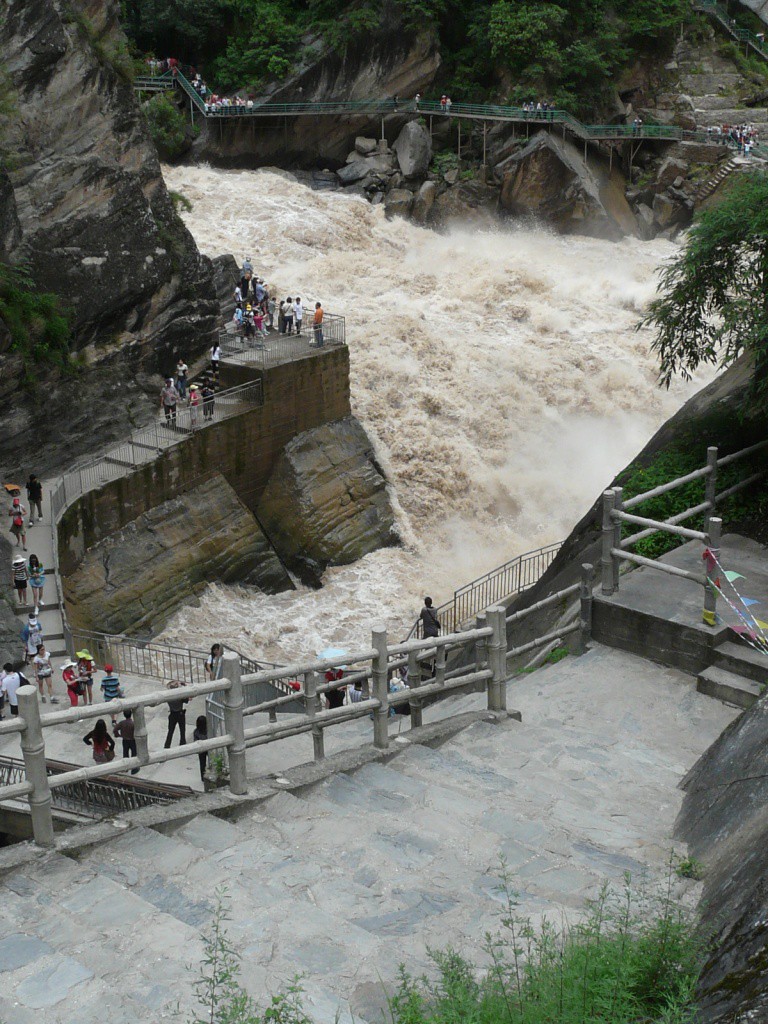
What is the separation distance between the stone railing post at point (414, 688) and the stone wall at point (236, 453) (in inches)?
561

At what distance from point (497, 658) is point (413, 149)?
4041 centimetres

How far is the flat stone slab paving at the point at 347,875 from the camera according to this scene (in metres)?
4.99

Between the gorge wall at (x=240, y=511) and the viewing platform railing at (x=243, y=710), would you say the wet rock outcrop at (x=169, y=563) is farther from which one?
the viewing platform railing at (x=243, y=710)

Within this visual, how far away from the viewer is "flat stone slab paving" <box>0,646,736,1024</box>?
196 inches

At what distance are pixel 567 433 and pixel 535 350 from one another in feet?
11.0

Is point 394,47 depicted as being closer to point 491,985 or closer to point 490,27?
point 490,27

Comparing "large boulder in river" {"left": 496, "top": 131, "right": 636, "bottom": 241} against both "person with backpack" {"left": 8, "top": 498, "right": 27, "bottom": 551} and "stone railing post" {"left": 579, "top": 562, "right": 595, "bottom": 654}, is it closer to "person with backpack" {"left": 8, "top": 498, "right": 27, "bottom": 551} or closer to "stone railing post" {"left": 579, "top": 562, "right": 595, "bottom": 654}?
"person with backpack" {"left": 8, "top": 498, "right": 27, "bottom": 551}

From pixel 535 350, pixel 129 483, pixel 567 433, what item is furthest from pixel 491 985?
pixel 535 350

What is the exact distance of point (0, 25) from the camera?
24.9m

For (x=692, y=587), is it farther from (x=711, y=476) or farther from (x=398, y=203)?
(x=398, y=203)

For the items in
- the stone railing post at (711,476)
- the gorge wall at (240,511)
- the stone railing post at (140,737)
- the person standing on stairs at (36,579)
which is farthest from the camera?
the gorge wall at (240,511)

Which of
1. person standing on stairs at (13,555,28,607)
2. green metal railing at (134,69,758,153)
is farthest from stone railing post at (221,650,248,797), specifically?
green metal railing at (134,69,758,153)

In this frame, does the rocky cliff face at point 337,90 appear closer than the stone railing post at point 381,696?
No

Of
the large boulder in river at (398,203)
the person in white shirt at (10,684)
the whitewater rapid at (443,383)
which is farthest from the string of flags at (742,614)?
the large boulder in river at (398,203)
